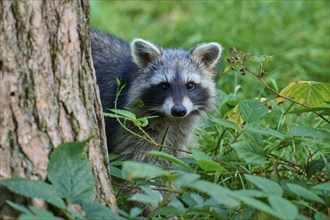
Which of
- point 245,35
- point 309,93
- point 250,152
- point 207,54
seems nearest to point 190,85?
point 207,54

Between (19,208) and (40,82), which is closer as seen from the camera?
(19,208)

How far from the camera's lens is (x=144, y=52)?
546 cm

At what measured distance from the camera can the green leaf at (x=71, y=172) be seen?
9.61 feet

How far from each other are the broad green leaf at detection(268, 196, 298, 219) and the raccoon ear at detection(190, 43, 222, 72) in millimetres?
2842

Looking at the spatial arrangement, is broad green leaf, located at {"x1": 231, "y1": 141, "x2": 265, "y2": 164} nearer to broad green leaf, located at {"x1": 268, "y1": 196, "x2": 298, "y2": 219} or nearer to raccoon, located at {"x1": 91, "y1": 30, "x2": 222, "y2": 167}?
broad green leaf, located at {"x1": 268, "y1": 196, "x2": 298, "y2": 219}

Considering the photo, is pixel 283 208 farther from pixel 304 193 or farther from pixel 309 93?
pixel 309 93

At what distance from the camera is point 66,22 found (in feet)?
10.4

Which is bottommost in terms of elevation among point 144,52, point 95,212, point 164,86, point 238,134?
point 95,212

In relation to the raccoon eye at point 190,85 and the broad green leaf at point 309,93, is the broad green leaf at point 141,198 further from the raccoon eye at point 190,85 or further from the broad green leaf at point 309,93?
the raccoon eye at point 190,85

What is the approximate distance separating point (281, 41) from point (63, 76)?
519 cm

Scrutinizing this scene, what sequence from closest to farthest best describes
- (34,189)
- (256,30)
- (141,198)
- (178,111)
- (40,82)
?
(34,189)
(141,198)
(40,82)
(178,111)
(256,30)

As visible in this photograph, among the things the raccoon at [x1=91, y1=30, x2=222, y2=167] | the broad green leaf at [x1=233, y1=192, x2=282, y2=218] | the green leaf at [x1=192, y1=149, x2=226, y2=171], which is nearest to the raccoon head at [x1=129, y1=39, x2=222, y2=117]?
the raccoon at [x1=91, y1=30, x2=222, y2=167]

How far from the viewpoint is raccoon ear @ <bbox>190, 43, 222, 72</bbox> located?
555cm

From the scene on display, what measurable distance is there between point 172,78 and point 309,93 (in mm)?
1435
